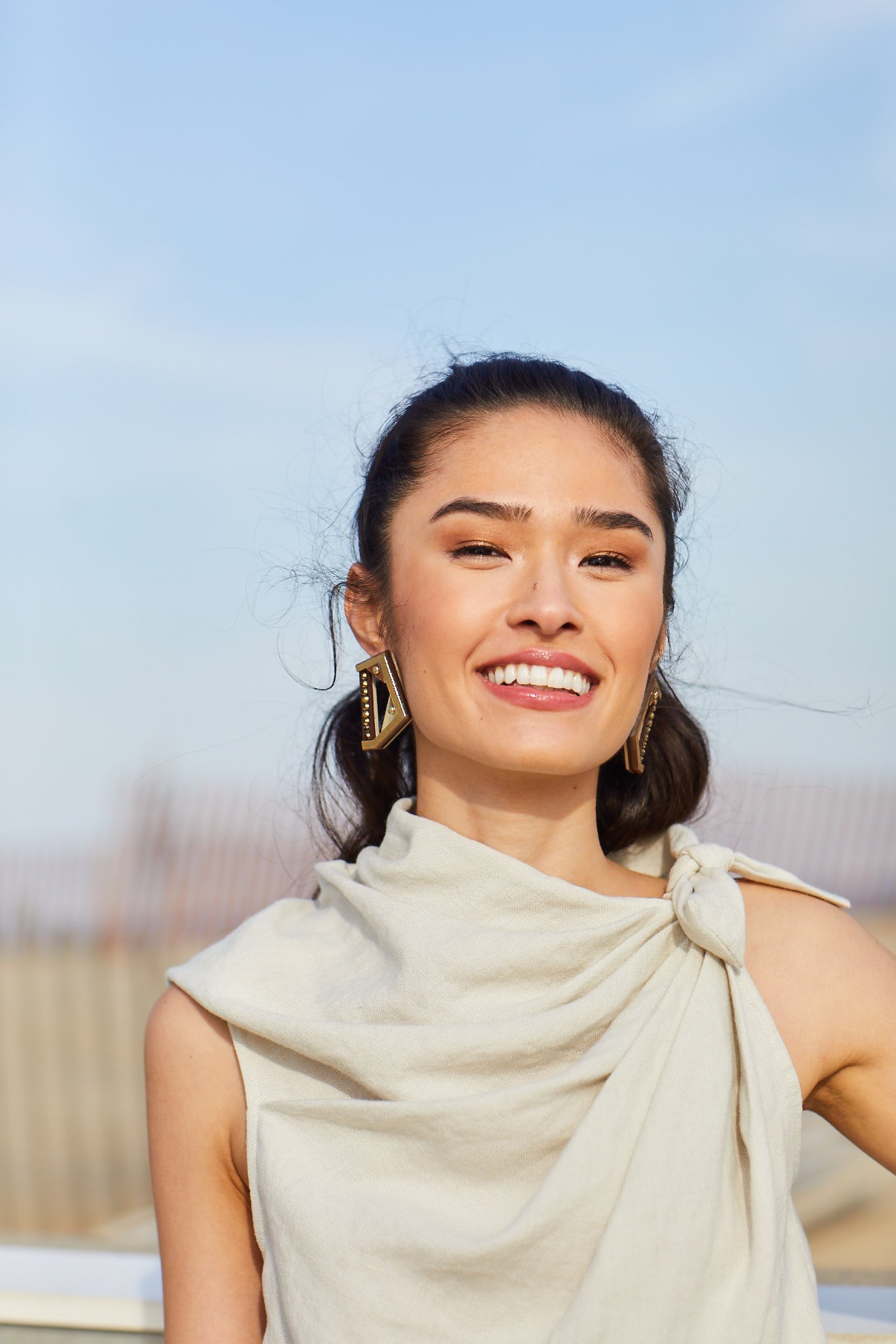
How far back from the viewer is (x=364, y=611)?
2055 millimetres

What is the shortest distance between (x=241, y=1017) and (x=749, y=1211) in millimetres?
721

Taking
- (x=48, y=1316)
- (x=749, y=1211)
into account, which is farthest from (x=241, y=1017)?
(x=48, y=1316)

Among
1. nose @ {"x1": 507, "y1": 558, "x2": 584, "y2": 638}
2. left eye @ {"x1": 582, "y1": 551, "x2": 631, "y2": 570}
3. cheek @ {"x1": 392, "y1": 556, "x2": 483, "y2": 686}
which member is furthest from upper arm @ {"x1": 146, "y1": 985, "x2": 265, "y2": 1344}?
left eye @ {"x1": 582, "y1": 551, "x2": 631, "y2": 570}

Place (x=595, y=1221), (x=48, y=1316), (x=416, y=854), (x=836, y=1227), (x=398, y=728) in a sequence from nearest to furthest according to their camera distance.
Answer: (x=595, y=1221)
(x=416, y=854)
(x=398, y=728)
(x=48, y=1316)
(x=836, y=1227)

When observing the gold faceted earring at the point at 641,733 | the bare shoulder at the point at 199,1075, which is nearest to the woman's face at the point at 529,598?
the gold faceted earring at the point at 641,733

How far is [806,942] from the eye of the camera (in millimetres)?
1762

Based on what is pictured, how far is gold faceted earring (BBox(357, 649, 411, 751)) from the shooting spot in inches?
76.9

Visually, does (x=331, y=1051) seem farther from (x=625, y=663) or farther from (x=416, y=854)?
(x=625, y=663)

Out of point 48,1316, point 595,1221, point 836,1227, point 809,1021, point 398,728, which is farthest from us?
point 836,1227

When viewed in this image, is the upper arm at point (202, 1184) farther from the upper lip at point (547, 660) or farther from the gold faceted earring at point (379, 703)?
the upper lip at point (547, 660)

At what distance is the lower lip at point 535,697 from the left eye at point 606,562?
0.21 metres

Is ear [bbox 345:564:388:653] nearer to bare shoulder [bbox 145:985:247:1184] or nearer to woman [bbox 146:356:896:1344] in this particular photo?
woman [bbox 146:356:896:1344]

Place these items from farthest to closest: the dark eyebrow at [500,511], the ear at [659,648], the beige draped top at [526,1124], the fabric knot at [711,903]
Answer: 1. the ear at [659,648]
2. the dark eyebrow at [500,511]
3. the fabric knot at [711,903]
4. the beige draped top at [526,1124]

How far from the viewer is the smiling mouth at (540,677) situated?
67.9 inches
